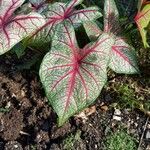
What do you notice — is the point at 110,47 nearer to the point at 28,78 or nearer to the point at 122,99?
the point at 122,99

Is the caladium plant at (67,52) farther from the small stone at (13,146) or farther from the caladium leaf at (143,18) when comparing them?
the small stone at (13,146)

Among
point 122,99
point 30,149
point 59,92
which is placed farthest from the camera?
point 122,99

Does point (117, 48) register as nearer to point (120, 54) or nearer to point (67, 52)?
point (120, 54)

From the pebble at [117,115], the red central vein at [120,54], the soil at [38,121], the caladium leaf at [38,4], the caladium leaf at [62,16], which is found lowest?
the pebble at [117,115]

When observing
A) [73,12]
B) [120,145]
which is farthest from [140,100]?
[73,12]

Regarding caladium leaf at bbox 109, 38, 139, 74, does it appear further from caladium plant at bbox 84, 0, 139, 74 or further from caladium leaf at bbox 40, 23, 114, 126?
caladium leaf at bbox 40, 23, 114, 126

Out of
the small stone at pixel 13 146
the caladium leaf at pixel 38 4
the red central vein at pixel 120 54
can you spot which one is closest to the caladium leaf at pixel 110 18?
the red central vein at pixel 120 54
